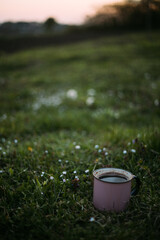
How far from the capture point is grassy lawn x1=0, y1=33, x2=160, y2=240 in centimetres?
164

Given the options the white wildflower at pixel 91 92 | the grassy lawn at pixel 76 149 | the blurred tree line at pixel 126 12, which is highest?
the blurred tree line at pixel 126 12

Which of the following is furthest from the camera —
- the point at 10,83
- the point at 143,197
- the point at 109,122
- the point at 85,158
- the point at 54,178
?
the point at 10,83

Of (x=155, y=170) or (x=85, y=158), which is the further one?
(x=85, y=158)

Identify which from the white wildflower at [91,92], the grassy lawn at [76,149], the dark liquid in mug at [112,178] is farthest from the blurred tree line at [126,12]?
the dark liquid in mug at [112,178]

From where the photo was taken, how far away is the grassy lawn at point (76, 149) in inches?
64.6

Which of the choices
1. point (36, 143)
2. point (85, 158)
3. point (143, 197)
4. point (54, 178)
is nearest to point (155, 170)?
point (143, 197)

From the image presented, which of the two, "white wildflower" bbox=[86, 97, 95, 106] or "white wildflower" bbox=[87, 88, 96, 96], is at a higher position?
"white wildflower" bbox=[87, 88, 96, 96]

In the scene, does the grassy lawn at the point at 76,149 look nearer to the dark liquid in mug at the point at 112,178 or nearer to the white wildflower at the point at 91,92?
the white wildflower at the point at 91,92

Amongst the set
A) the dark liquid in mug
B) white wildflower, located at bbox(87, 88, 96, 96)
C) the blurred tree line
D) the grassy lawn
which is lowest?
the grassy lawn

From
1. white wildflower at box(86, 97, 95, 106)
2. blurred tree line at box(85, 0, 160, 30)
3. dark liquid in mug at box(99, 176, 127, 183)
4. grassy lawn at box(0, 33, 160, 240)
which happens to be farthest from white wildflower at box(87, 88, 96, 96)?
dark liquid in mug at box(99, 176, 127, 183)

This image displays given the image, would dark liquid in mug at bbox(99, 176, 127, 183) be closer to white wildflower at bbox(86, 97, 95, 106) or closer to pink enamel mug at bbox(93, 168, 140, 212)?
pink enamel mug at bbox(93, 168, 140, 212)

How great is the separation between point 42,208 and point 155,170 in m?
1.32

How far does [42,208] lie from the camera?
1810mm

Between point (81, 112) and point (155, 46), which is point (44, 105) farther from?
point (155, 46)
